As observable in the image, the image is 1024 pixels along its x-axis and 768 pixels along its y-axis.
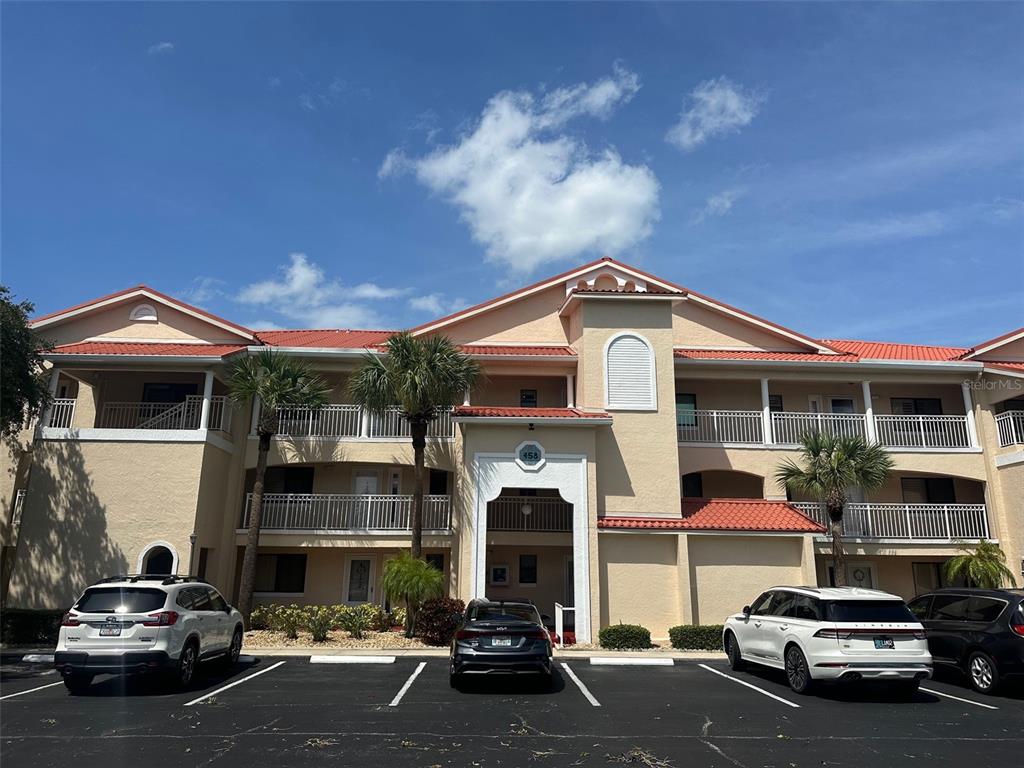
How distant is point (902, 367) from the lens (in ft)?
73.8

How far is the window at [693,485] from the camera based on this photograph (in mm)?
23156

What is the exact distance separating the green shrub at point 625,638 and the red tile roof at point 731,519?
8.62 feet

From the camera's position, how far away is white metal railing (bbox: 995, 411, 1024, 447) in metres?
21.6

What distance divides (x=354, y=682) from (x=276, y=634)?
21.3 ft

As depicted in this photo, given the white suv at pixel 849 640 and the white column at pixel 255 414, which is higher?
the white column at pixel 255 414

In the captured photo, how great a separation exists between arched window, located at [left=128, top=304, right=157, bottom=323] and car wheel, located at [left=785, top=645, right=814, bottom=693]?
21.0m

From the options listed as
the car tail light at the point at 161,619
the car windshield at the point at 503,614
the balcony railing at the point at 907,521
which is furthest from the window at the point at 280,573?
the balcony railing at the point at 907,521

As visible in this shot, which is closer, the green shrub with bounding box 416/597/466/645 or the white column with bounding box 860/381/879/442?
the green shrub with bounding box 416/597/466/645

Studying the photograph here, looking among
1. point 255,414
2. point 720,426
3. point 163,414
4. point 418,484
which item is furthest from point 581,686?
point 163,414

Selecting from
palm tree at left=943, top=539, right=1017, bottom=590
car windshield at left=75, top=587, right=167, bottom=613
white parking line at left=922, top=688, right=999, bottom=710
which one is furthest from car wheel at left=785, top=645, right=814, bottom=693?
palm tree at left=943, top=539, right=1017, bottom=590

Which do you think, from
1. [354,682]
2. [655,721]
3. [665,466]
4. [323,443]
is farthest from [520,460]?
[655,721]

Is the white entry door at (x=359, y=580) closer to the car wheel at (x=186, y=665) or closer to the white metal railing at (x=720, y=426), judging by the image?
the car wheel at (x=186, y=665)

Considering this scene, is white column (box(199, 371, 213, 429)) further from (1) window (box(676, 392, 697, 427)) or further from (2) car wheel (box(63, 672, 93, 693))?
(1) window (box(676, 392, 697, 427))

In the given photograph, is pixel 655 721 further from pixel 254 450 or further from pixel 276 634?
pixel 254 450
